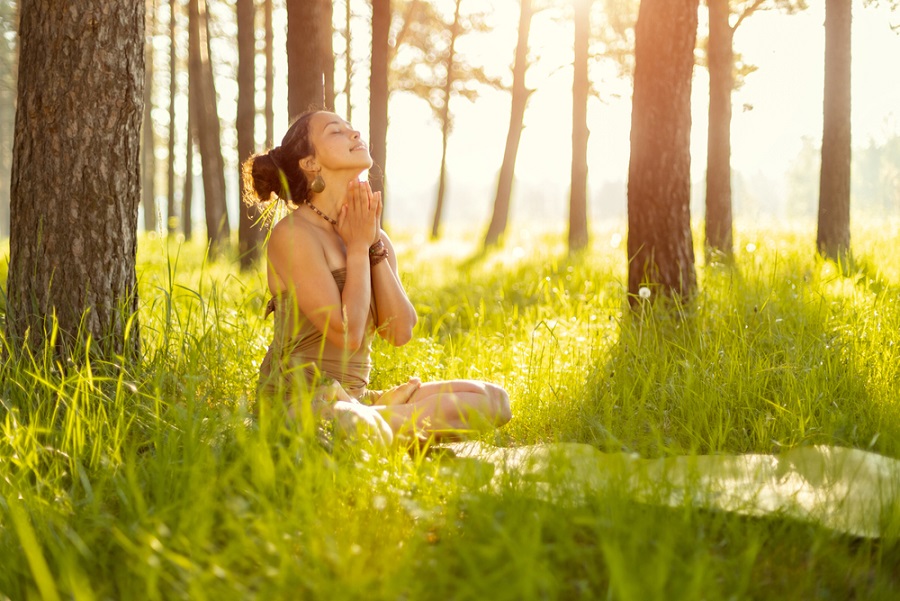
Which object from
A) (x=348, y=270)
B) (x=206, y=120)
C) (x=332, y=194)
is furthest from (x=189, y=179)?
(x=348, y=270)

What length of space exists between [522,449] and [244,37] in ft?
31.0

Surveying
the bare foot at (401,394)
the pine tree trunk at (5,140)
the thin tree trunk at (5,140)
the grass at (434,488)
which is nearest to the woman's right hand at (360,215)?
the bare foot at (401,394)

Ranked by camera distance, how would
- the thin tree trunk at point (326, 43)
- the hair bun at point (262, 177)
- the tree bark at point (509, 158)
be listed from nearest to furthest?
the hair bun at point (262, 177) → the thin tree trunk at point (326, 43) → the tree bark at point (509, 158)

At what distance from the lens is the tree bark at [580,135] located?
1313 centimetres

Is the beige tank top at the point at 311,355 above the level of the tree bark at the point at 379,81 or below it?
below

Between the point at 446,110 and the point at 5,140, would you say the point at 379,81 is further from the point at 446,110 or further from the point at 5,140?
the point at 5,140

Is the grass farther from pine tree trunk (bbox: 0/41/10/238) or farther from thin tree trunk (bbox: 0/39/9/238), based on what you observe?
thin tree trunk (bbox: 0/39/9/238)

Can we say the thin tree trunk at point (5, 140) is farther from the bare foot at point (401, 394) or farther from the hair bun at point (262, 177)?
the bare foot at point (401, 394)

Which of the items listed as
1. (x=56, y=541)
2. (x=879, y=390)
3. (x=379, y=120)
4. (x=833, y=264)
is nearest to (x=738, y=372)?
(x=879, y=390)

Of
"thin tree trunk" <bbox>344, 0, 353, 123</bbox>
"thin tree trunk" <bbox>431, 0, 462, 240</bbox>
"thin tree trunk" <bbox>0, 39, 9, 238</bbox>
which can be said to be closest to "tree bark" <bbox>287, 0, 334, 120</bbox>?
"thin tree trunk" <bbox>344, 0, 353, 123</bbox>

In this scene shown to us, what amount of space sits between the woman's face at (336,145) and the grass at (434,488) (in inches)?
42.3

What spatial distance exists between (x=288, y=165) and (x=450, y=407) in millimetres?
1461

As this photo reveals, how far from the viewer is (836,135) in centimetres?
947

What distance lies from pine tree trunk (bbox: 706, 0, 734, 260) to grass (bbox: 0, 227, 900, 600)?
5502 millimetres
